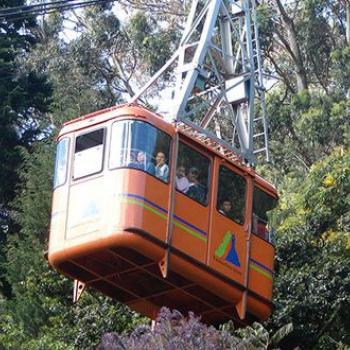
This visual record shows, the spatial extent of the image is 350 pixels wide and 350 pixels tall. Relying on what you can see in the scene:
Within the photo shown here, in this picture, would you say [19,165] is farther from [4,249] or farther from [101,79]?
[101,79]

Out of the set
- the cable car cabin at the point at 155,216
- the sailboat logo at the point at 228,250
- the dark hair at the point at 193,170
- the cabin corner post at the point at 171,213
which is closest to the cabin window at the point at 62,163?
the cable car cabin at the point at 155,216

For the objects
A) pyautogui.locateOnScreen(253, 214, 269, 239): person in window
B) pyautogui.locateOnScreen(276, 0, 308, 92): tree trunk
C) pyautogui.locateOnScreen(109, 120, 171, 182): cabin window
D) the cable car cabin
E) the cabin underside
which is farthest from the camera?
pyautogui.locateOnScreen(276, 0, 308, 92): tree trunk

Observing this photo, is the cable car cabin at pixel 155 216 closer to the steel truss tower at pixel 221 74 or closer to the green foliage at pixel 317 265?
the steel truss tower at pixel 221 74

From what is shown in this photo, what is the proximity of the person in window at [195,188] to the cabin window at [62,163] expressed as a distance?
5.00ft

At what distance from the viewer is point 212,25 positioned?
18125 mm

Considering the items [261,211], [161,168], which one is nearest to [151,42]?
[261,211]

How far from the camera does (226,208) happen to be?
1661 cm

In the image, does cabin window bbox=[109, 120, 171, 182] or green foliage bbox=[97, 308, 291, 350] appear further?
cabin window bbox=[109, 120, 171, 182]

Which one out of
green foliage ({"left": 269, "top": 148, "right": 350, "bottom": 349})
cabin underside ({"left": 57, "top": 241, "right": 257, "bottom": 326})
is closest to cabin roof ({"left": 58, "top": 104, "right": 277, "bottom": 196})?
cabin underside ({"left": 57, "top": 241, "right": 257, "bottom": 326})

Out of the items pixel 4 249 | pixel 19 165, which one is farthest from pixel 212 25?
pixel 19 165

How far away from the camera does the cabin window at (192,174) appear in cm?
1602

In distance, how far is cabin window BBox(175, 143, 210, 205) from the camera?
1602 centimetres

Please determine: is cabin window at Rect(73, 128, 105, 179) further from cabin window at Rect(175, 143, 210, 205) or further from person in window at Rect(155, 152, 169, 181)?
cabin window at Rect(175, 143, 210, 205)

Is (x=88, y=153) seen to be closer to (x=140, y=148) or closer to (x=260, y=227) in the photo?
(x=140, y=148)
